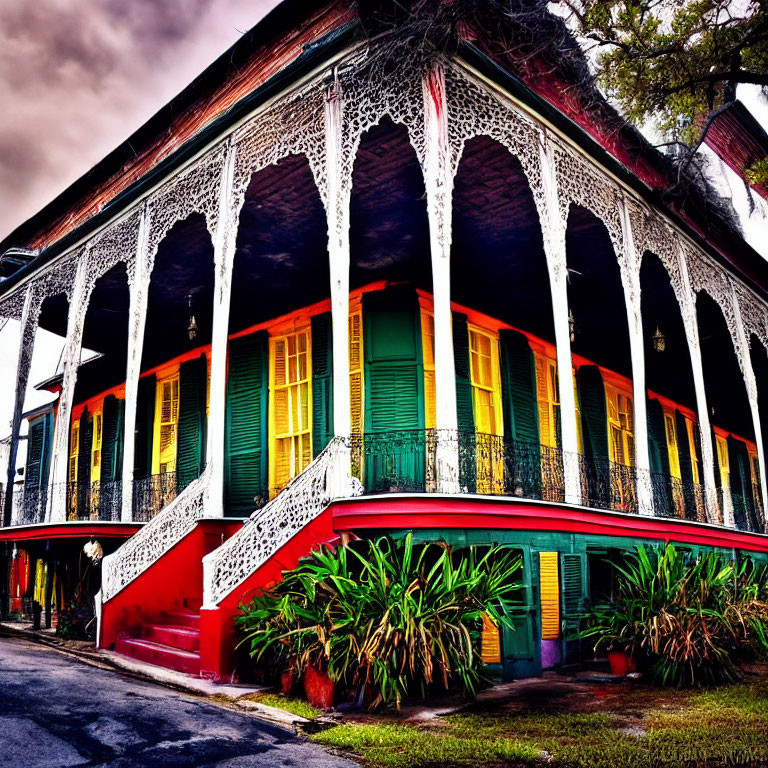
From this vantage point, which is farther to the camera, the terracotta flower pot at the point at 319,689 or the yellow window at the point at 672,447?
the yellow window at the point at 672,447

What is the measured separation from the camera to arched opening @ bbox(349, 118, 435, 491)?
10414mm


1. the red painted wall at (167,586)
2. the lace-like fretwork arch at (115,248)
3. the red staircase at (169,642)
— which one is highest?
the lace-like fretwork arch at (115,248)

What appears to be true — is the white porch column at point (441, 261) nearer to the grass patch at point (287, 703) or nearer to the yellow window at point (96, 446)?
the grass patch at point (287, 703)

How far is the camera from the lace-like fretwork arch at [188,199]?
995 cm

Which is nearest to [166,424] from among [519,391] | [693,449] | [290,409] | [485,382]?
[290,409]

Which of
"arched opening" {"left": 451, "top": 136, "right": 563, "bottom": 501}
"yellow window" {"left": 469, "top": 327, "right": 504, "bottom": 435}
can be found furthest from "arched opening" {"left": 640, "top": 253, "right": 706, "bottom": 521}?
"yellow window" {"left": 469, "top": 327, "right": 504, "bottom": 435}

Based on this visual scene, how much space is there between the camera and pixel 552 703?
671 cm

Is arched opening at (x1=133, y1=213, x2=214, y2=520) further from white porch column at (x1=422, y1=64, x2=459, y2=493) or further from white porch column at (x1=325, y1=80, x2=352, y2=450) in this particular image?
white porch column at (x1=422, y1=64, x2=459, y2=493)

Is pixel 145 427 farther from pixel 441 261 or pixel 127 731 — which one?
pixel 127 731

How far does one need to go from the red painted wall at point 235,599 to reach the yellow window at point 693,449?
1325cm

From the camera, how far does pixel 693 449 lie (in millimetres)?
18766

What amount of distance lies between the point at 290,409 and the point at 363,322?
1988mm

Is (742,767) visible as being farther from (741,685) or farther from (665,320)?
(665,320)

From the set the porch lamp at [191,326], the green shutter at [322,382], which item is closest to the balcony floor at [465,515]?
the green shutter at [322,382]
